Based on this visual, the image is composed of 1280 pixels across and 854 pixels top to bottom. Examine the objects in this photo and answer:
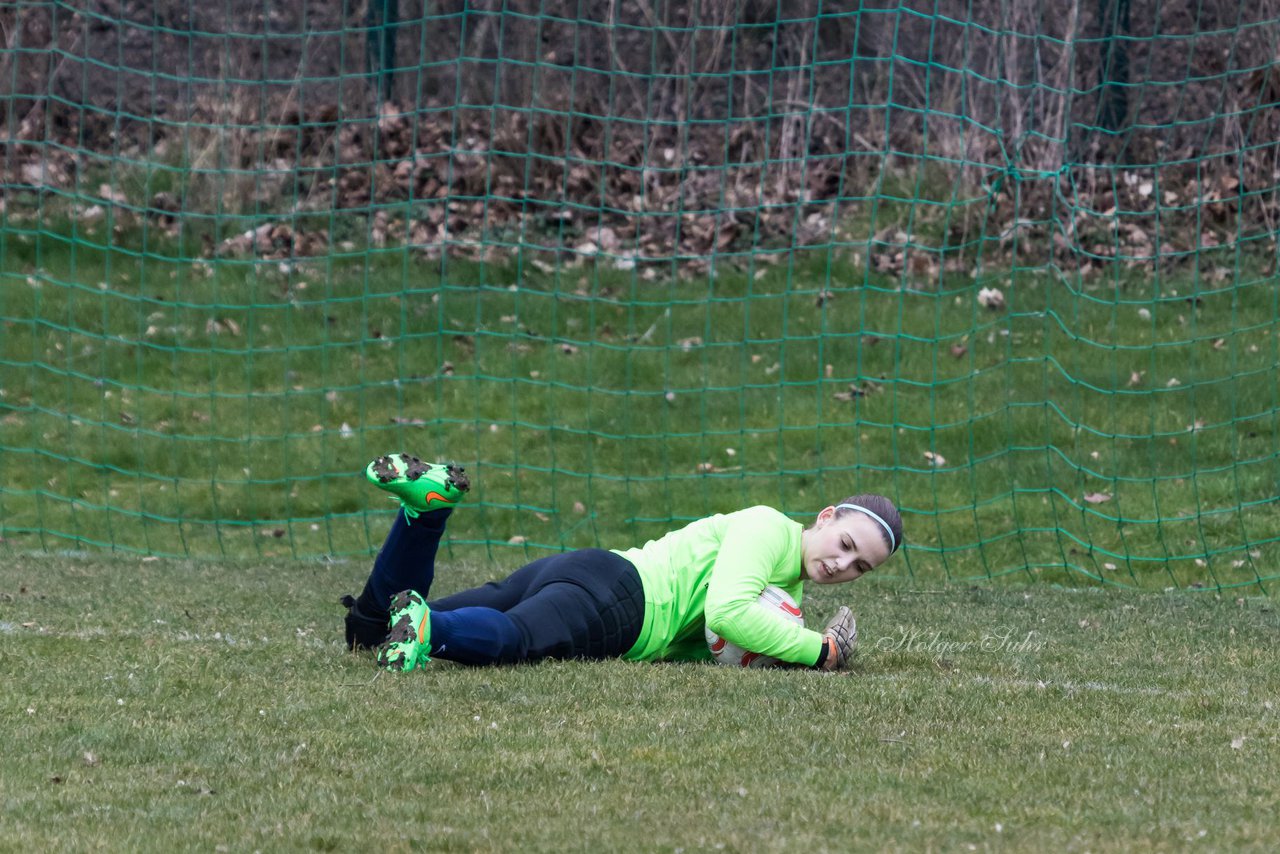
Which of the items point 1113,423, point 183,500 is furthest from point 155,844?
point 1113,423

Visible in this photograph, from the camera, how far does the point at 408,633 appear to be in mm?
4617

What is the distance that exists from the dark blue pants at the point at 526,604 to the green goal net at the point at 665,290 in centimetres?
358

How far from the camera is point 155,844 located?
3.08 metres

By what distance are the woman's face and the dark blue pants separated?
1.75 ft

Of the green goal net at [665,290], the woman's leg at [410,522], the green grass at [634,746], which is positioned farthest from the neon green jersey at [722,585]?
the green goal net at [665,290]

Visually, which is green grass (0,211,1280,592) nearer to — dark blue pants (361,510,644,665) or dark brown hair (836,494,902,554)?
dark brown hair (836,494,902,554)

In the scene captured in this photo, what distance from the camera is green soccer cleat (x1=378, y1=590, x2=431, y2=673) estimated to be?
4.61m

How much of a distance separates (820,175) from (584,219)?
177 centimetres

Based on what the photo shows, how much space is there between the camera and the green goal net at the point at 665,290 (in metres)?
9.27

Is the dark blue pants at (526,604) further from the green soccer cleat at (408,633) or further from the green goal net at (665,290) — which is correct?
the green goal net at (665,290)

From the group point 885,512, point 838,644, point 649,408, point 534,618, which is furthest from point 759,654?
point 649,408

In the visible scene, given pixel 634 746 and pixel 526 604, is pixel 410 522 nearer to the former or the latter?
pixel 526 604

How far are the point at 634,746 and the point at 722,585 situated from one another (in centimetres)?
96

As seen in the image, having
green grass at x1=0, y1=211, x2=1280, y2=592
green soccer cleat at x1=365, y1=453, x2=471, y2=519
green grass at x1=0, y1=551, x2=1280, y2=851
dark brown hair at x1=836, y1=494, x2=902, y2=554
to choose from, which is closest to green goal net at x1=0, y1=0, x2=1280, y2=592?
green grass at x1=0, y1=211, x2=1280, y2=592
